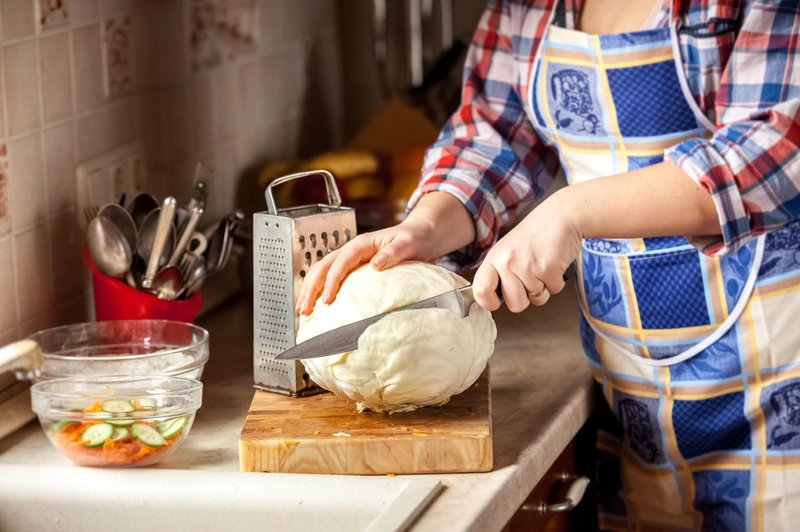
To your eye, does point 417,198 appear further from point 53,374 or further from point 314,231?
point 53,374

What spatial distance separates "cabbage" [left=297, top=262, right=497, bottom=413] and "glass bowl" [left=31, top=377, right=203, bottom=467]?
0.16m

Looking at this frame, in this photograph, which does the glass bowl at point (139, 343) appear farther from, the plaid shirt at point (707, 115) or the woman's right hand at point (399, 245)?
the plaid shirt at point (707, 115)

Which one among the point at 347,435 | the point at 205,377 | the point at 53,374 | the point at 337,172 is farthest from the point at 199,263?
the point at 337,172

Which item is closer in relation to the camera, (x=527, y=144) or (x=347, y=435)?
(x=347, y=435)

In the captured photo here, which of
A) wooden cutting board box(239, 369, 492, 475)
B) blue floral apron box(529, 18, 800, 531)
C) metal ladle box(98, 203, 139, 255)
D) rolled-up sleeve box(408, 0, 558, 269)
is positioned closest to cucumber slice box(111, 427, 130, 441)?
wooden cutting board box(239, 369, 492, 475)

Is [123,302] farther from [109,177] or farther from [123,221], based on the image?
[109,177]

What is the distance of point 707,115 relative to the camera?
134cm

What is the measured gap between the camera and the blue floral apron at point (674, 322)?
4.42ft

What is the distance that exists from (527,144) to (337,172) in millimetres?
621

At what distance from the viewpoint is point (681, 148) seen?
119cm

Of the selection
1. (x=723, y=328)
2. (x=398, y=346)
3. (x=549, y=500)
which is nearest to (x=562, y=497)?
(x=549, y=500)


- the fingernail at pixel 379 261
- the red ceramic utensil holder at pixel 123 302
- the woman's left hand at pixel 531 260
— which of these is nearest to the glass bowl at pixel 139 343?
the red ceramic utensil holder at pixel 123 302

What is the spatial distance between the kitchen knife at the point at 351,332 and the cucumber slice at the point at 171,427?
0.44ft

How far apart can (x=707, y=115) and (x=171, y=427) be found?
0.72 m
